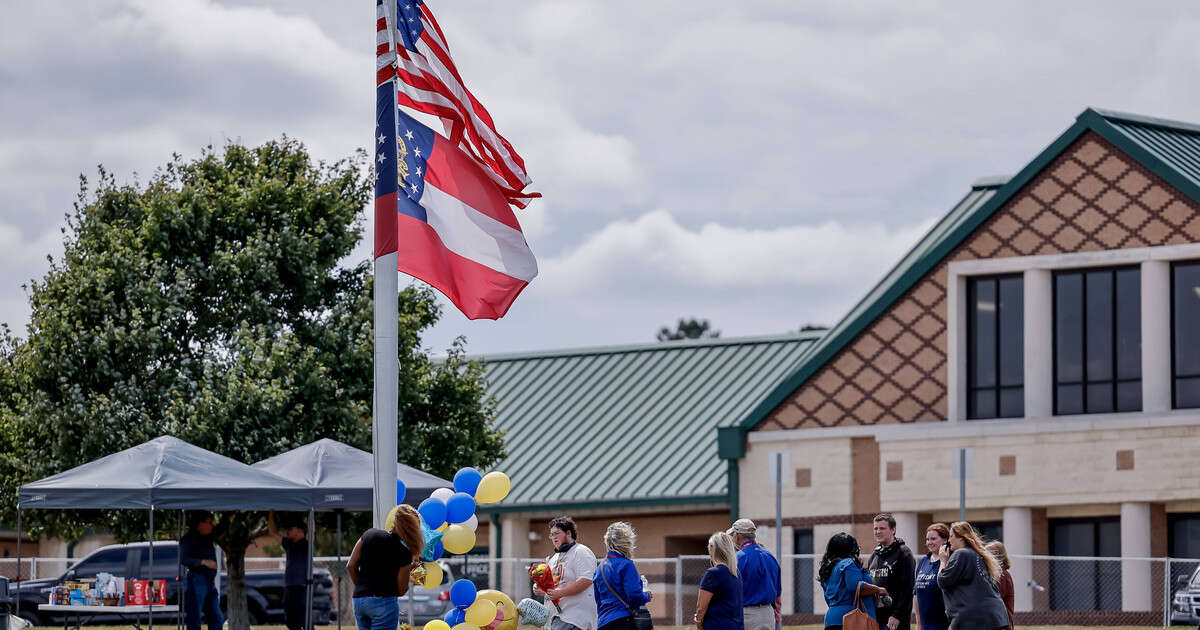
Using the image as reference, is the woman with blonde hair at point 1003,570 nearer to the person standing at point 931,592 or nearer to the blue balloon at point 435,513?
the person standing at point 931,592

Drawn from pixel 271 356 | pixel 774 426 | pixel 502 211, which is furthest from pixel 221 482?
pixel 774 426

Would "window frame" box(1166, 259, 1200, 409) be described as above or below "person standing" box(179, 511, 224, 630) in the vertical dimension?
above

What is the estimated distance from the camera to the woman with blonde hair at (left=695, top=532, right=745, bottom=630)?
48.4 feet

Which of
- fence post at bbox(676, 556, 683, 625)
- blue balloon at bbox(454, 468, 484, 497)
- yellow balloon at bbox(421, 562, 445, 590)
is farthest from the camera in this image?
fence post at bbox(676, 556, 683, 625)

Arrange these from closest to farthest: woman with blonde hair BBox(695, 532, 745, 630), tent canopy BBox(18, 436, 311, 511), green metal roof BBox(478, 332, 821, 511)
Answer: woman with blonde hair BBox(695, 532, 745, 630) → tent canopy BBox(18, 436, 311, 511) → green metal roof BBox(478, 332, 821, 511)

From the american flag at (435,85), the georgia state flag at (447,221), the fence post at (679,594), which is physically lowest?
the fence post at (679,594)

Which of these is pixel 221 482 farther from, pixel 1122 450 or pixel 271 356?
pixel 1122 450

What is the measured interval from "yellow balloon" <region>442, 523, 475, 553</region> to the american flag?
2.98 m

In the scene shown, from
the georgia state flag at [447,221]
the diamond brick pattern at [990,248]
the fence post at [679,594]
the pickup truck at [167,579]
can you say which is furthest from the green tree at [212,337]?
the georgia state flag at [447,221]

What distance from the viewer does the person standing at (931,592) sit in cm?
1606

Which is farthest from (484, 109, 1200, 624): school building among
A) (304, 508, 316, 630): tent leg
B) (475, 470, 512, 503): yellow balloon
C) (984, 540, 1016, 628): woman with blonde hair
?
(475, 470, 512, 503): yellow balloon

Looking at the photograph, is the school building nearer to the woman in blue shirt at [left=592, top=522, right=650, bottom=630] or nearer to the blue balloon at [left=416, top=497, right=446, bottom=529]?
the blue balloon at [left=416, top=497, right=446, bottom=529]

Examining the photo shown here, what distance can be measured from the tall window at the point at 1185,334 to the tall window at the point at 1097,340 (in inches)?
22.9

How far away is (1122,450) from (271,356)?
1368 centimetres
